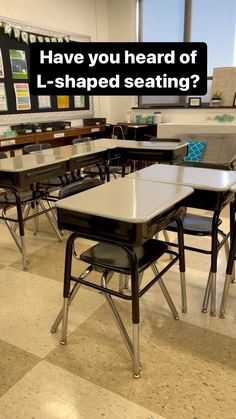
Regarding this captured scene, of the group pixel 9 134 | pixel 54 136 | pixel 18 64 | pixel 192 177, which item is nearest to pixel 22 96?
pixel 18 64

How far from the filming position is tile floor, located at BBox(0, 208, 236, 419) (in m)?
1.39

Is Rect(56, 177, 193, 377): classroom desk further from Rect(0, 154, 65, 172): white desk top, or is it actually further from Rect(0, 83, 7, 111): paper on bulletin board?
Rect(0, 83, 7, 111): paper on bulletin board

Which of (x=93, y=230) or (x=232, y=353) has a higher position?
(x=93, y=230)

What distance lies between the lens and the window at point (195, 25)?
17.2 ft

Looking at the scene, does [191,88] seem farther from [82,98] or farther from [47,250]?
[47,250]

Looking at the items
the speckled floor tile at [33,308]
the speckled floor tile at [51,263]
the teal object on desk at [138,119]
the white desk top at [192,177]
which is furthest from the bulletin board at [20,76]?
the white desk top at [192,177]

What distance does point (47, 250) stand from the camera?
2.89 meters

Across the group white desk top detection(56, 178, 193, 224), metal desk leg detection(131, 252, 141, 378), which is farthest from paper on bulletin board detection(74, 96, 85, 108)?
metal desk leg detection(131, 252, 141, 378)

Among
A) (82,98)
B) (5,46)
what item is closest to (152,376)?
(5,46)

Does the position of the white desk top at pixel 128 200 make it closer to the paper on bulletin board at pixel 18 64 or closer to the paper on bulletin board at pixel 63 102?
the paper on bulletin board at pixel 18 64

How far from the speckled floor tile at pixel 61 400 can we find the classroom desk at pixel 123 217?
191 mm

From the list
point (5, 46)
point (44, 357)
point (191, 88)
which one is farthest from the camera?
point (191, 88)

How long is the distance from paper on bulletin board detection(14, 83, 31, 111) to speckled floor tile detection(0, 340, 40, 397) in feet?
11.7

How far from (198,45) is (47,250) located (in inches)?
135
